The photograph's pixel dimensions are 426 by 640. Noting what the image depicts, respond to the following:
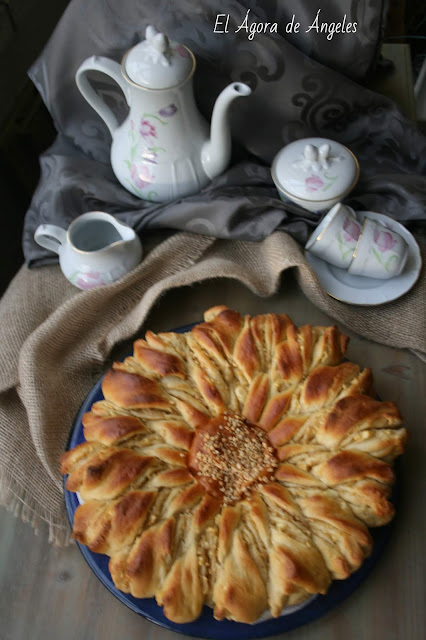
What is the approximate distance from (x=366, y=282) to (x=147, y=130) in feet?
1.14

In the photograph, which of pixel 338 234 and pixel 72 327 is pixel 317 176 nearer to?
pixel 338 234

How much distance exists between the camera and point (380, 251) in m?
0.73

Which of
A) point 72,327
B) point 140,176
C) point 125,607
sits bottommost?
point 125,607

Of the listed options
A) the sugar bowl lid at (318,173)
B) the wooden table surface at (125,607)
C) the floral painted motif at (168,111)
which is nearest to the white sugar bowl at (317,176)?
the sugar bowl lid at (318,173)

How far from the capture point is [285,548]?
0.50 m


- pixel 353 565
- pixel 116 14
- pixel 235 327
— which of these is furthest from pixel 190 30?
pixel 353 565

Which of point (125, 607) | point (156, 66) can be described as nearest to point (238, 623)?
point (125, 607)

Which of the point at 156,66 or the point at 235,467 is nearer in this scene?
the point at 235,467

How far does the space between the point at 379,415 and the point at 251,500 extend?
0.15m

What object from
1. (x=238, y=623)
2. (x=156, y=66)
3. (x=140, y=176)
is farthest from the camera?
(x=140, y=176)

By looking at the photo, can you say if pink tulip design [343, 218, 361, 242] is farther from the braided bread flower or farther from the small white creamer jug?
the small white creamer jug

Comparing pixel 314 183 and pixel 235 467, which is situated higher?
pixel 314 183

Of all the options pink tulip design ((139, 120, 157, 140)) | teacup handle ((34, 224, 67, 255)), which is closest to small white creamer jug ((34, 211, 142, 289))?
teacup handle ((34, 224, 67, 255))

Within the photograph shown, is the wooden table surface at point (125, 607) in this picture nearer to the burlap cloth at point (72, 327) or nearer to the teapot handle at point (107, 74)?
the burlap cloth at point (72, 327)
